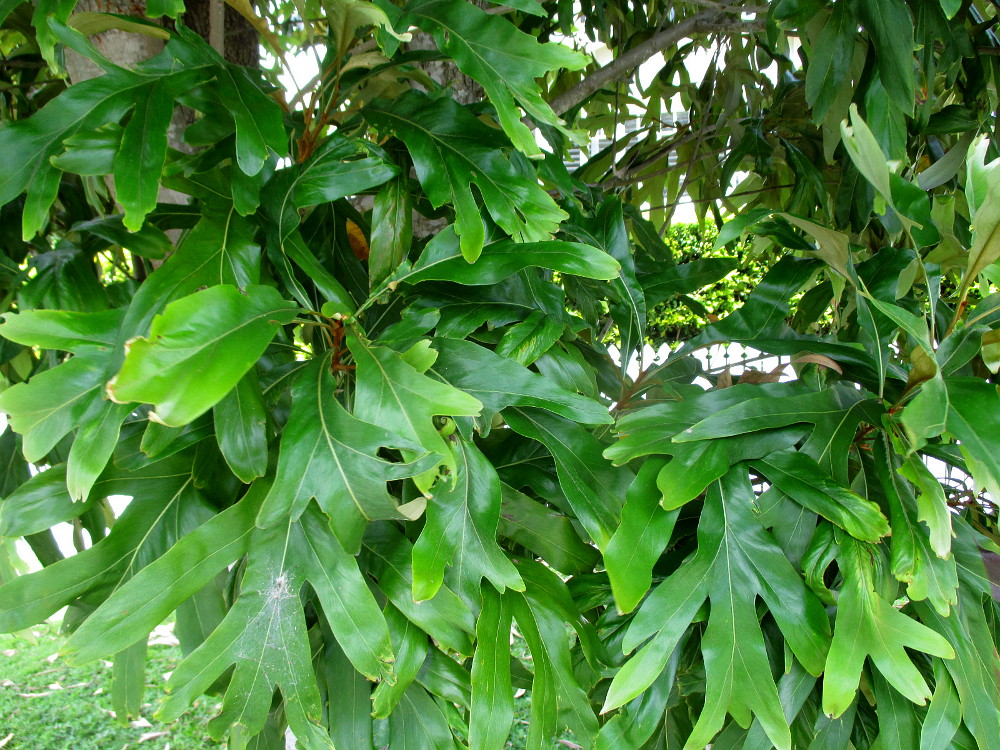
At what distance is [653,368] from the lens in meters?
0.99

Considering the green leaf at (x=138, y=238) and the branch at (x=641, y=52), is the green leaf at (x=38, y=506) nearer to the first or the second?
the green leaf at (x=138, y=238)

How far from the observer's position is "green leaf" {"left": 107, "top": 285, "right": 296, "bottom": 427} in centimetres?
50

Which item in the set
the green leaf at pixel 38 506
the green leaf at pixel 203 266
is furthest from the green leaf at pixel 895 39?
the green leaf at pixel 38 506

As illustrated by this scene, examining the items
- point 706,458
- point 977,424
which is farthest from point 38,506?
point 977,424

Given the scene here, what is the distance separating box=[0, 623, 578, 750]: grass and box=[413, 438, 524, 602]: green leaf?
1.44m

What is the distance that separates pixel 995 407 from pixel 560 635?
47 centimetres

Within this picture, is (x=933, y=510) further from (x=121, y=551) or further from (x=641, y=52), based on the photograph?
(x=641, y=52)

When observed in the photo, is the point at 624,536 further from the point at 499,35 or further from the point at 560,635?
the point at 499,35

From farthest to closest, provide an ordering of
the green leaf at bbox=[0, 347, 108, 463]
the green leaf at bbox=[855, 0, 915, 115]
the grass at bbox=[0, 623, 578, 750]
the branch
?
1. the grass at bbox=[0, 623, 578, 750]
2. the branch
3. the green leaf at bbox=[855, 0, 915, 115]
4. the green leaf at bbox=[0, 347, 108, 463]

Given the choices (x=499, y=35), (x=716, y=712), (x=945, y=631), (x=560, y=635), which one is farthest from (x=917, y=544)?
(x=499, y=35)

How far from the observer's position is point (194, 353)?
1.77 ft

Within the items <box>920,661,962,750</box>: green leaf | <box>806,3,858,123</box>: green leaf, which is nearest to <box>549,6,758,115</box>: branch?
<box>806,3,858,123</box>: green leaf

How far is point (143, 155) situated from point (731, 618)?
742 mm

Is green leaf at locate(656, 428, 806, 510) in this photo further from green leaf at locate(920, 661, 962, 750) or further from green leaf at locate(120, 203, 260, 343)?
green leaf at locate(120, 203, 260, 343)
